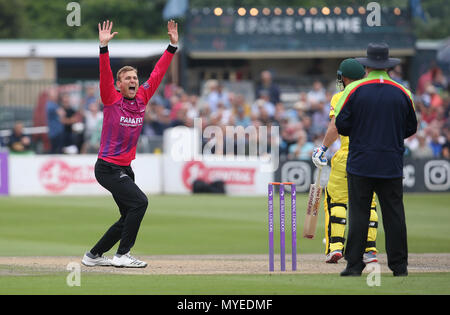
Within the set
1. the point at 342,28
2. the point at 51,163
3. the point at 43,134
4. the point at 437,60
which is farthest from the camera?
the point at 437,60

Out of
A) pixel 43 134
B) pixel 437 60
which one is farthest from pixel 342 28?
pixel 43 134

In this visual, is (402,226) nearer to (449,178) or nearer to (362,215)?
(362,215)

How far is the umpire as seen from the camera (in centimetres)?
965

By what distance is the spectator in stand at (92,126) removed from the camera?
2579 centimetres

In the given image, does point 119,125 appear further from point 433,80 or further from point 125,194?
point 433,80

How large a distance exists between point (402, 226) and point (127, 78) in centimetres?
328

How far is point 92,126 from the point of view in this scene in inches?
1023

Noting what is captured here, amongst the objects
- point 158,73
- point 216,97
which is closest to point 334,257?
point 158,73

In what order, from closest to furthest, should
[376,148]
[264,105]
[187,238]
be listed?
[376,148] → [187,238] → [264,105]

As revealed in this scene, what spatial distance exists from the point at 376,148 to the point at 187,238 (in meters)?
6.40

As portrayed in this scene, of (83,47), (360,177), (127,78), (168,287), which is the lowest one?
(168,287)

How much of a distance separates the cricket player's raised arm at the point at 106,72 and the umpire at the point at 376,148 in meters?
2.41

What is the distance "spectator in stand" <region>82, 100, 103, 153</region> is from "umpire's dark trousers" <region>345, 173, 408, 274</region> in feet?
54.4

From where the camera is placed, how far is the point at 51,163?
79.5ft
